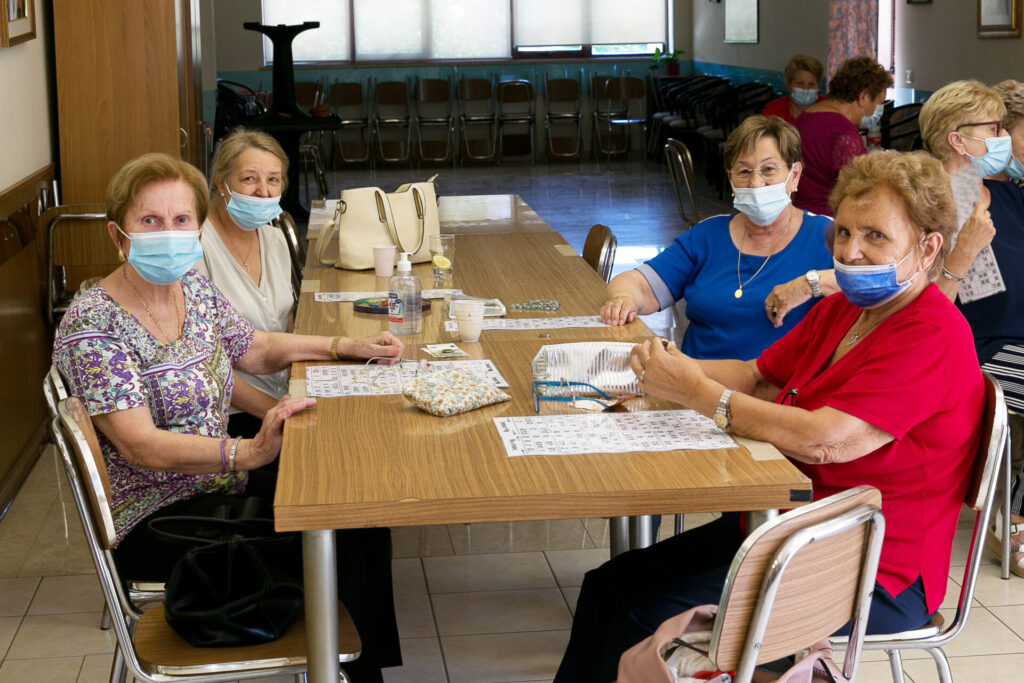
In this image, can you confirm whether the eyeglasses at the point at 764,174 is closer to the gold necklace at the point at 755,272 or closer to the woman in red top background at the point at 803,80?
the gold necklace at the point at 755,272

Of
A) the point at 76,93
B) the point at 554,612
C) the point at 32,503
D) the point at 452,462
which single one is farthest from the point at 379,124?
the point at 452,462

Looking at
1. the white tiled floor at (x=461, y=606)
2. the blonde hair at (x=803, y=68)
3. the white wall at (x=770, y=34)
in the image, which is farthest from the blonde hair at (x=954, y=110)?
the white wall at (x=770, y=34)

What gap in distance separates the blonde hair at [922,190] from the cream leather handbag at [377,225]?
183 cm

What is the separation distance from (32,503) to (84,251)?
98 centimetres

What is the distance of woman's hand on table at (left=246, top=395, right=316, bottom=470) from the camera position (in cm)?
212

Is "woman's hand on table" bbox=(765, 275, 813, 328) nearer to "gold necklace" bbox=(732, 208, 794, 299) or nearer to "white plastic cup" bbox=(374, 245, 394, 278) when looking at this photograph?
"gold necklace" bbox=(732, 208, 794, 299)

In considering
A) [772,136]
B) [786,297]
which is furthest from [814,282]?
[772,136]

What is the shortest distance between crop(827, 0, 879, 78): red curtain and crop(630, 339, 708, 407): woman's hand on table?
7.84 m

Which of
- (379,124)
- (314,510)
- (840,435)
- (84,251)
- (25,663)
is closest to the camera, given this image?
(314,510)

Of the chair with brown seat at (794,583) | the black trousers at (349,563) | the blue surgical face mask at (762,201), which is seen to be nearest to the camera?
the chair with brown seat at (794,583)

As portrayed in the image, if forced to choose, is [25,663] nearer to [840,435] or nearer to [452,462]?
[452,462]

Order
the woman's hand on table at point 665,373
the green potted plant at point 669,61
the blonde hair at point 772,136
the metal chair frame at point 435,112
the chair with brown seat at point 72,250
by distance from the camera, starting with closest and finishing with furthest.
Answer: the woman's hand on table at point 665,373 → the blonde hair at point 772,136 → the chair with brown seat at point 72,250 → the metal chair frame at point 435,112 → the green potted plant at point 669,61

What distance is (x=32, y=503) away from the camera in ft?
12.3

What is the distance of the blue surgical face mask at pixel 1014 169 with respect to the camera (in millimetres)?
3277
